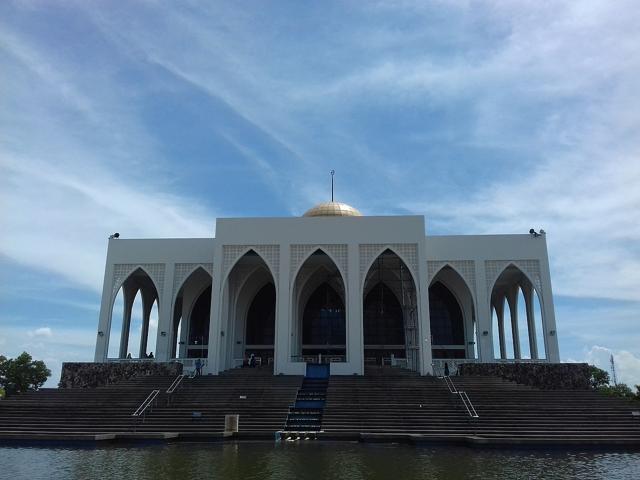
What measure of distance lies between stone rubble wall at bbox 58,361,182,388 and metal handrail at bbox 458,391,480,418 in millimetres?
12168

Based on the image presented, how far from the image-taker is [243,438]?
14.8 metres

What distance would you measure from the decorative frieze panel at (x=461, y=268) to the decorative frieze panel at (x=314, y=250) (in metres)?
4.30

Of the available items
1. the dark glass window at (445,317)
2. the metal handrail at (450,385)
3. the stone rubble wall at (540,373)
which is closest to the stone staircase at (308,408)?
the metal handrail at (450,385)

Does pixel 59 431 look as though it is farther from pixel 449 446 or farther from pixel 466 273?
pixel 466 273

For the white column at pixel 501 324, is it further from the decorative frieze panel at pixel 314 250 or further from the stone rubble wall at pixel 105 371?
the stone rubble wall at pixel 105 371

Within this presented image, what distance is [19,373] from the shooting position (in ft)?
119

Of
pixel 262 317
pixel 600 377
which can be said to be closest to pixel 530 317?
pixel 262 317

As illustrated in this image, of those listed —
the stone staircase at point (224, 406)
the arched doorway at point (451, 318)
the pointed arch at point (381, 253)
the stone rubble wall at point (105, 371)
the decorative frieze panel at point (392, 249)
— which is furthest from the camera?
the arched doorway at point (451, 318)

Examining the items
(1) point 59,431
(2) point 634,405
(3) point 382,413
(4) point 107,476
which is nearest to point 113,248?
(1) point 59,431

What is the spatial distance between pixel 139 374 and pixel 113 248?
20.6 ft

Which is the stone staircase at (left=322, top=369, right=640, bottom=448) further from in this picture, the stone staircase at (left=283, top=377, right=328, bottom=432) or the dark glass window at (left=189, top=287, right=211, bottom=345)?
the dark glass window at (left=189, top=287, right=211, bottom=345)

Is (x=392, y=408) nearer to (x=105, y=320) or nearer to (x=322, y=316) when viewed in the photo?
(x=322, y=316)

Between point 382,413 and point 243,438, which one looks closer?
point 243,438

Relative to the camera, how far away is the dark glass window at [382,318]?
2848 centimetres
